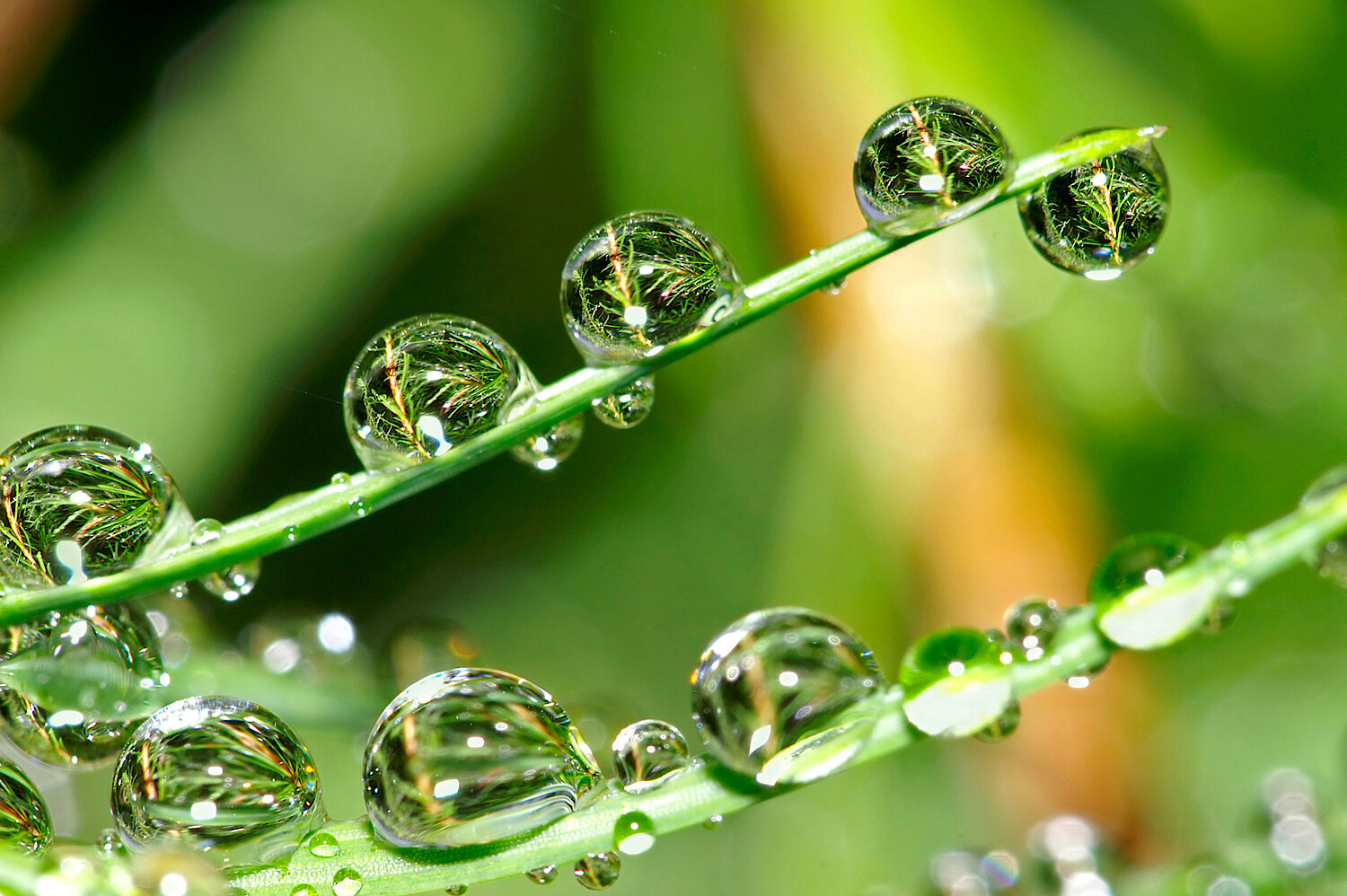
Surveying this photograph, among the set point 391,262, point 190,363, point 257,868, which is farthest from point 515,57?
point 257,868

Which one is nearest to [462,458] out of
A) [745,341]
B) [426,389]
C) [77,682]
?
[426,389]

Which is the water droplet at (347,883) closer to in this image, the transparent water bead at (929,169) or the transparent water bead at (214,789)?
the transparent water bead at (214,789)

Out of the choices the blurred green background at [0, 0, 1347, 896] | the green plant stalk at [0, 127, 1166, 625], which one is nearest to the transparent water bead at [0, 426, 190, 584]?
the green plant stalk at [0, 127, 1166, 625]

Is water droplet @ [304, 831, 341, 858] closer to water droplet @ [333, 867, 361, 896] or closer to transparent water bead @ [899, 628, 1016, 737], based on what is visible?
water droplet @ [333, 867, 361, 896]

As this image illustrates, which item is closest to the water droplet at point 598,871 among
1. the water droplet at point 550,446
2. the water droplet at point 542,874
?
the water droplet at point 542,874

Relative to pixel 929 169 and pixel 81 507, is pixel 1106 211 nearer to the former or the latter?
pixel 929 169

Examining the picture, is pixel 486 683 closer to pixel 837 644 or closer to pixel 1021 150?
pixel 837 644

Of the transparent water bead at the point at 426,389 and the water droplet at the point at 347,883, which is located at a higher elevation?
the transparent water bead at the point at 426,389
